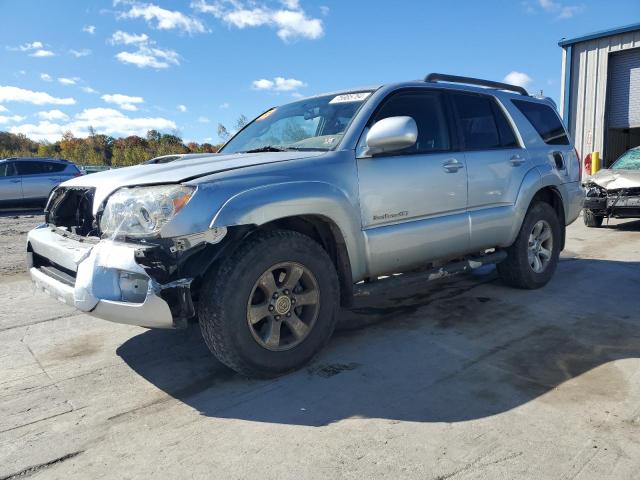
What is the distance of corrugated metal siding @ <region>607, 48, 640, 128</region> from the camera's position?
51.6ft

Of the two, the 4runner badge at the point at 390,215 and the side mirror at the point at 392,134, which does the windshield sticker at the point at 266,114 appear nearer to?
the side mirror at the point at 392,134

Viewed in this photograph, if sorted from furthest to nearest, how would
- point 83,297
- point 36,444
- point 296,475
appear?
1. point 83,297
2. point 36,444
3. point 296,475

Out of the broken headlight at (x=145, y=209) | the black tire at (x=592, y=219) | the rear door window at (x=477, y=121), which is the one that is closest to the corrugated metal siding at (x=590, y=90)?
the black tire at (x=592, y=219)

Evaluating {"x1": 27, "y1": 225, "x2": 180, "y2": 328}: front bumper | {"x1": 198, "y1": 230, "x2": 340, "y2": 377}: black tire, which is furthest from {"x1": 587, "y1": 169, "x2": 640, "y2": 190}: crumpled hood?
{"x1": 27, "y1": 225, "x2": 180, "y2": 328}: front bumper

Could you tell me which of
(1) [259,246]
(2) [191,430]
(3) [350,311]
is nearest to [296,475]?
(2) [191,430]

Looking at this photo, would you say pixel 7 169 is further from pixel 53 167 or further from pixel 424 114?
pixel 424 114

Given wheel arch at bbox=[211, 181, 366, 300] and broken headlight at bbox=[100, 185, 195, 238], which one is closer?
broken headlight at bbox=[100, 185, 195, 238]

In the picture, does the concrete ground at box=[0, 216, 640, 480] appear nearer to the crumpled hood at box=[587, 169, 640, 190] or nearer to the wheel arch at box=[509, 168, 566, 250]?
the wheel arch at box=[509, 168, 566, 250]

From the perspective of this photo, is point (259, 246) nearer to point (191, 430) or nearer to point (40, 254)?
point (191, 430)

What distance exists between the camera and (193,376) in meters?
3.13

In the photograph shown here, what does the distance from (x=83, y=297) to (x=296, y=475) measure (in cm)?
155

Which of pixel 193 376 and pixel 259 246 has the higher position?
A: pixel 259 246

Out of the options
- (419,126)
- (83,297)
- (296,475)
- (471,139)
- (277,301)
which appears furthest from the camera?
(471,139)

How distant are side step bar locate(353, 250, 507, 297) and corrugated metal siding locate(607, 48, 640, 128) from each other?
14682 millimetres
